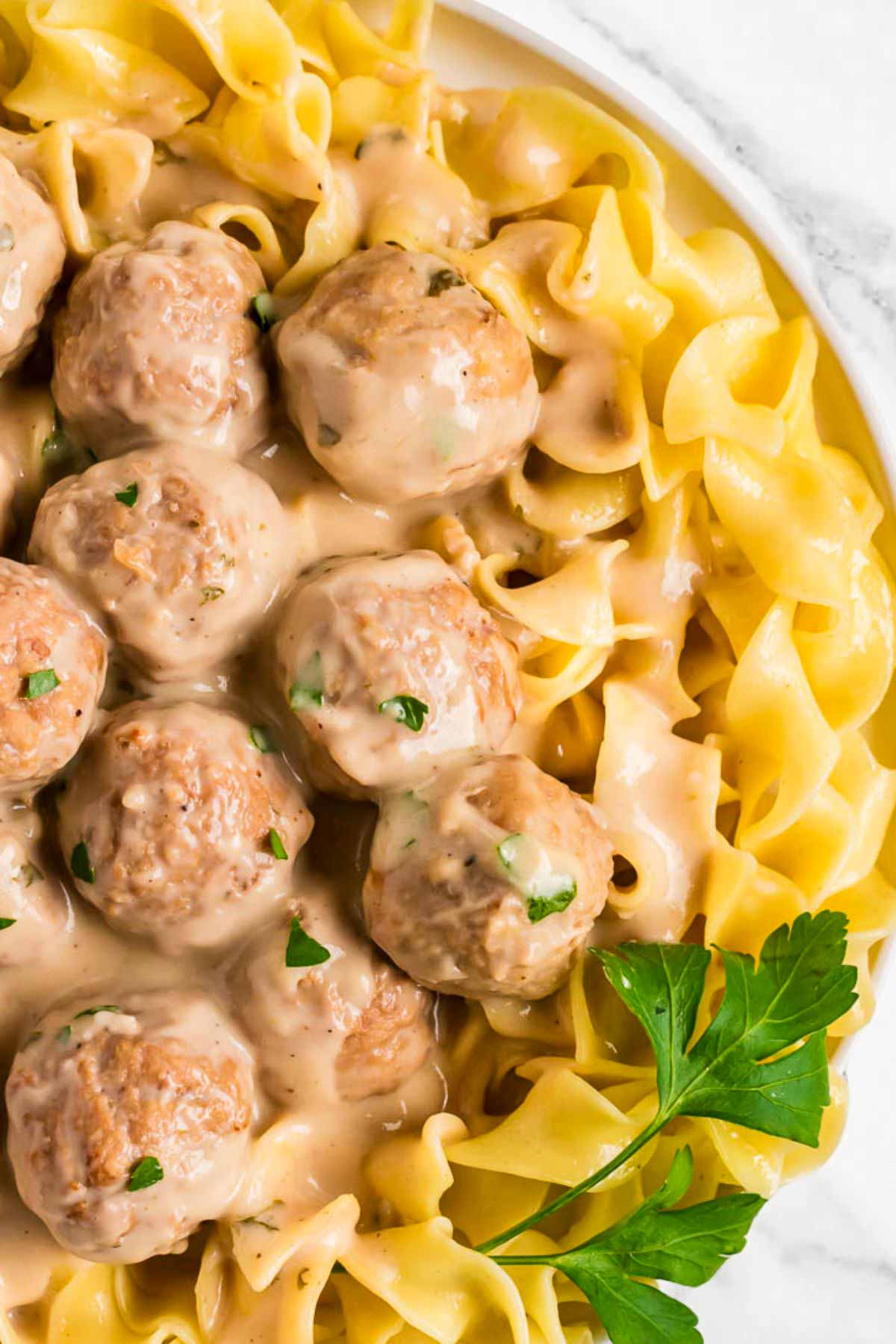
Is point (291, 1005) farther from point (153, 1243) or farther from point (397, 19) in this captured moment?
point (397, 19)

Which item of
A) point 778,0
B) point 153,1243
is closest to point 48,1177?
point 153,1243

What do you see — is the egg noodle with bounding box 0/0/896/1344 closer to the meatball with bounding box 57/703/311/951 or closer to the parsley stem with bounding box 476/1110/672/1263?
the parsley stem with bounding box 476/1110/672/1263

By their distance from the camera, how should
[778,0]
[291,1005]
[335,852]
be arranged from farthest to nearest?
1. [778,0]
2. [335,852]
3. [291,1005]

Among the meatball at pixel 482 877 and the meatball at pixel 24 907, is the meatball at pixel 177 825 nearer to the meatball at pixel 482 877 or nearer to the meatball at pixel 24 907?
the meatball at pixel 24 907

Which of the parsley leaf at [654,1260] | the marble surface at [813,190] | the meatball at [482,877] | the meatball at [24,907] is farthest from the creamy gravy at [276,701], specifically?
the marble surface at [813,190]

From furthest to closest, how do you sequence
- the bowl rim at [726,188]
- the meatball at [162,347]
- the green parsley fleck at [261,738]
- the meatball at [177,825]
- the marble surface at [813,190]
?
1. the marble surface at [813,190]
2. the bowl rim at [726,188]
3. the green parsley fleck at [261,738]
4. the meatball at [162,347]
5. the meatball at [177,825]

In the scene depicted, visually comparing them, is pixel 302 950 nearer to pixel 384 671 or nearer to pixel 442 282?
pixel 384 671

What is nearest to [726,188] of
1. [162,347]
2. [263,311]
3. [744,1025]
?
[263,311]
